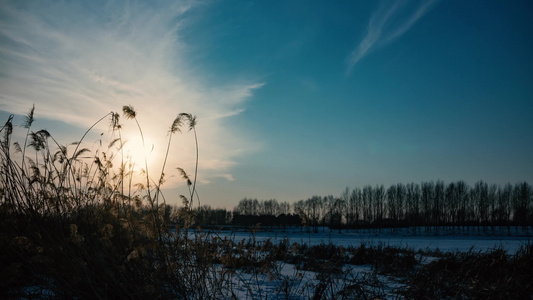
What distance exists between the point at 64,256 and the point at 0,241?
1150mm

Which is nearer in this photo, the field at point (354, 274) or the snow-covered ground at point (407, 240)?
the field at point (354, 274)

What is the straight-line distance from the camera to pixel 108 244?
109 inches

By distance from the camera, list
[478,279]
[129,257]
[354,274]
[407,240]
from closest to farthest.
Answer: [129,257]
[478,279]
[354,274]
[407,240]

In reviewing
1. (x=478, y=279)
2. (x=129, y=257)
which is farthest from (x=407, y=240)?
(x=129, y=257)

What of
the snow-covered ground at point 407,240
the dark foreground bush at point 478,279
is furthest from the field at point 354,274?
the snow-covered ground at point 407,240

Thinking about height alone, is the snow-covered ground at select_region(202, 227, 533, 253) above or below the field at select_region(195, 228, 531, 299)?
below

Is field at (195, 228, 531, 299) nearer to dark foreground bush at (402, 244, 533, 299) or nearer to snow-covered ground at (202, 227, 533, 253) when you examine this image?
dark foreground bush at (402, 244, 533, 299)

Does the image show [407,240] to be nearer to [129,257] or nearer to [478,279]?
A: [478,279]

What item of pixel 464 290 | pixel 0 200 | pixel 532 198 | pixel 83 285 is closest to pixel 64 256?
pixel 83 285

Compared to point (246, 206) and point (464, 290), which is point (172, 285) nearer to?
point (464, 290)

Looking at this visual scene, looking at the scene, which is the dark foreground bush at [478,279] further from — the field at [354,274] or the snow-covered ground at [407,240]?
the snow-covered ground at [407,240]

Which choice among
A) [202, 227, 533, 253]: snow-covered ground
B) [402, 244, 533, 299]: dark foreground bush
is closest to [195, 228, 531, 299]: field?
[402, 244, 533, 299]: dark foreground bush

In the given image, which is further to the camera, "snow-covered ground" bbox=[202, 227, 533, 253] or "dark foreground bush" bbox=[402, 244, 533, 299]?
"snow-covered ground" bbox=[202, 227, 533, 253]

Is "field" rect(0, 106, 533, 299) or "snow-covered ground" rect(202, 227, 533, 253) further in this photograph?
"snow-covered ground" rect(202, 227, 533, 253)
